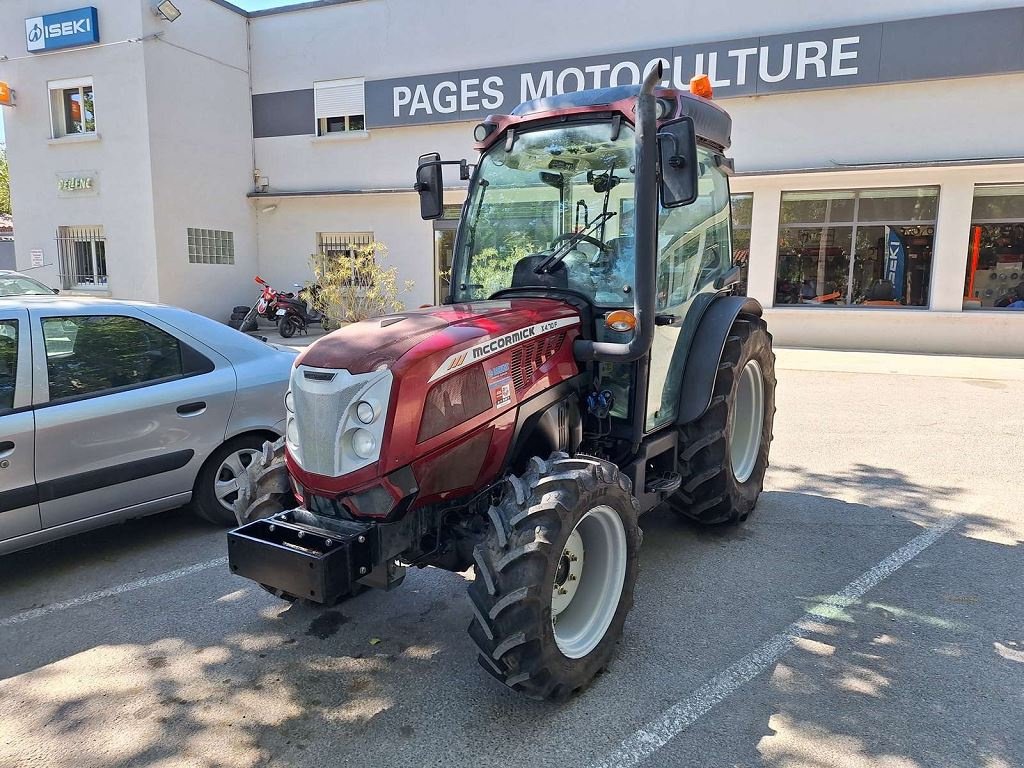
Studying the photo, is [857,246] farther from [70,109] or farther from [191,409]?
[70,109]

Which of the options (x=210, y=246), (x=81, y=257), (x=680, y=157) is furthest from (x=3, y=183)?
A: (x=680, y=157)

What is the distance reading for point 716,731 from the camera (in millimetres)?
2826

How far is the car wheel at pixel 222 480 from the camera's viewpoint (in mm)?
4734

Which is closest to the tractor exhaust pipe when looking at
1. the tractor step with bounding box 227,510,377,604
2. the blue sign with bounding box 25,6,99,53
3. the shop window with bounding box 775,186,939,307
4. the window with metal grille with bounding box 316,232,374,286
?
the tractor step with bounding box 227,510,377,604

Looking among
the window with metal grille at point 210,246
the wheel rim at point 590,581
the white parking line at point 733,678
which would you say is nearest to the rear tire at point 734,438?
the white parking line at point 733,678

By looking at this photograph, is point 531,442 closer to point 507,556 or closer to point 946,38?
point 507,556

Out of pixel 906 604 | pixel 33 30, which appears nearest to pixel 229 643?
pixel 906 604

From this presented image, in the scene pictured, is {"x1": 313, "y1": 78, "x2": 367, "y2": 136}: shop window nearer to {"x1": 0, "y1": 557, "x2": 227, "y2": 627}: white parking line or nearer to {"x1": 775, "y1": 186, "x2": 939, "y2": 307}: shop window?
{"x1": 775, "y1": 186, "x2": 939, "y2": 307}: shop window

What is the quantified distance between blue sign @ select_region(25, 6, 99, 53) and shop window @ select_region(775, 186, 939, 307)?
48.8ft

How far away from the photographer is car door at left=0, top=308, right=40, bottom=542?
3.76 meters

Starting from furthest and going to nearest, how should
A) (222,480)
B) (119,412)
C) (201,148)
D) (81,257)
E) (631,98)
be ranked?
(81,257)
(201,148)
(222,480)
(119,412)
(631,98)

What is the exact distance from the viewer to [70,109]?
16656 mm

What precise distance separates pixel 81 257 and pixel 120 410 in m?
15.3

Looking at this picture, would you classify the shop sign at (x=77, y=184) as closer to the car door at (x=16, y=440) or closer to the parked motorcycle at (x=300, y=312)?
the parked motorcycle at (x=300, y=312)
